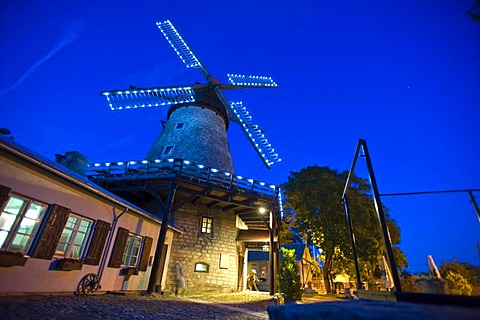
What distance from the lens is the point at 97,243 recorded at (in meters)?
8.77

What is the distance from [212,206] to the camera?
50.3 feet

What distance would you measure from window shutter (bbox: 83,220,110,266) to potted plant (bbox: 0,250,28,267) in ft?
7.47

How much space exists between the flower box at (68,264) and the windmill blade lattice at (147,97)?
13.4 metres

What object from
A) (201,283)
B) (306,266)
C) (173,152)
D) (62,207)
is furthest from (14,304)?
(306,266)

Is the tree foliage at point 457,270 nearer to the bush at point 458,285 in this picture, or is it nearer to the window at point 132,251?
the bush at point 458,285

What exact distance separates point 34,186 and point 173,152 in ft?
33.4

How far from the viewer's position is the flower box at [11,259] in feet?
18.7

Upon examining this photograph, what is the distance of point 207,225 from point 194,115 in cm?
890

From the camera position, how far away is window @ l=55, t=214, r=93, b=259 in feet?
26.1

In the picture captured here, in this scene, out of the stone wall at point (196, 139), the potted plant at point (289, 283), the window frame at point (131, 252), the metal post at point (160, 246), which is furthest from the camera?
the stone wall at point (196, 139)

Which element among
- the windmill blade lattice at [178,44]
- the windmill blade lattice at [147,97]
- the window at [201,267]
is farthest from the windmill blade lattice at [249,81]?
the window at [201,267]

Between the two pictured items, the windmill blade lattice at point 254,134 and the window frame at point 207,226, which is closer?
the window frame at point 207,226

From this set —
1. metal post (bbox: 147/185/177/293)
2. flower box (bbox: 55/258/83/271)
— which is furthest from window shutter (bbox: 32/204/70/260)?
metal post (bbox: 147/185/177/293)

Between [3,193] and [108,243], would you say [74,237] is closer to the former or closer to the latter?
[108,243]
